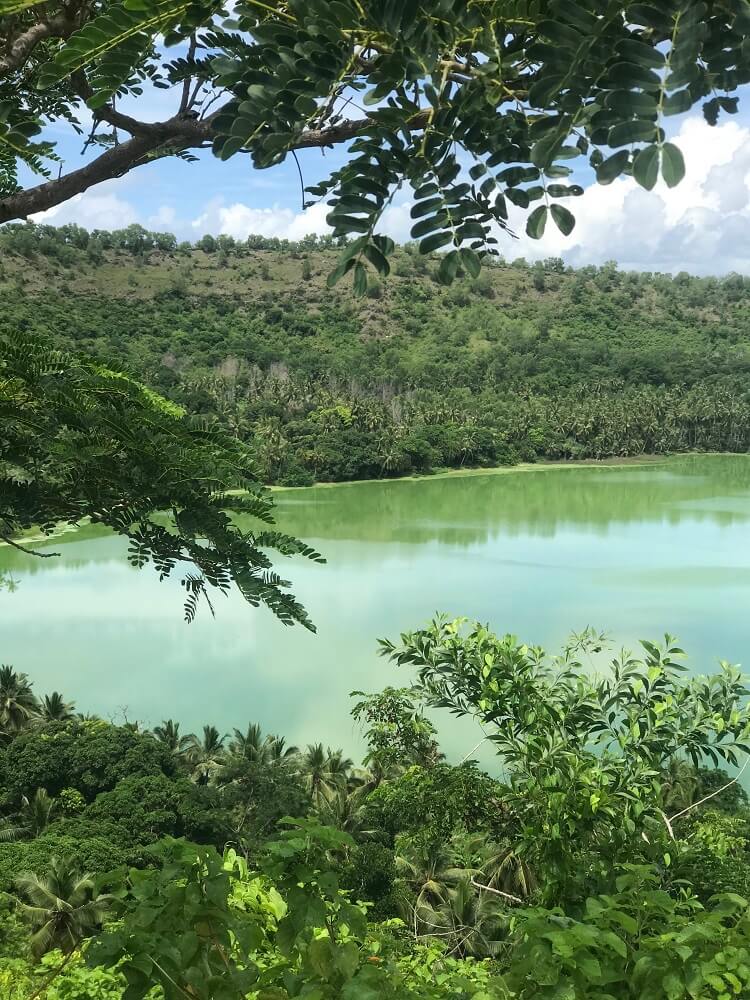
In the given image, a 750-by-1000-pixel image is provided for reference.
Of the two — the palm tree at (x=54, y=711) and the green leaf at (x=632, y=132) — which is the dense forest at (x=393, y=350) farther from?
the green leaf at (x=632, y=132)

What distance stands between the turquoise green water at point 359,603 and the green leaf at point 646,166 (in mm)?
12748

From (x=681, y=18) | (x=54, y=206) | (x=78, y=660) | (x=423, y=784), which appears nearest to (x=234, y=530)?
(x=54, y=206)

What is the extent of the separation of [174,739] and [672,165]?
14236 mm

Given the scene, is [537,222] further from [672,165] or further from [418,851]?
[418,851]

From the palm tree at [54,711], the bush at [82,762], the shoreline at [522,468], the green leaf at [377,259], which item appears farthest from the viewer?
the shoreline at [522,468]

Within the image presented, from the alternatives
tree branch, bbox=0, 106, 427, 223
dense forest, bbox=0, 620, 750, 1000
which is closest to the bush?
dense forest, bbox=0, 620, 750, 1000

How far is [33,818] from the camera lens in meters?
12.1

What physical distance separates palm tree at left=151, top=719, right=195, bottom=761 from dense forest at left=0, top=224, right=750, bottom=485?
2205 cm

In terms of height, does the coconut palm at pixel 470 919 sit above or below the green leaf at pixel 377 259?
below

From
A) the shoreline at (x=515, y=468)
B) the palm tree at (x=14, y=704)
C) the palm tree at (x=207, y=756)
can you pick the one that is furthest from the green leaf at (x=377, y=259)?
the shoreline at (x=515, y=468)

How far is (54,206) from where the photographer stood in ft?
6.08

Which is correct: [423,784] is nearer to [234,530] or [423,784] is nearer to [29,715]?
[234,530]

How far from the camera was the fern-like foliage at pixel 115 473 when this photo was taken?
7.29 feet

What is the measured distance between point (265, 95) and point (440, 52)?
0.17 metres
